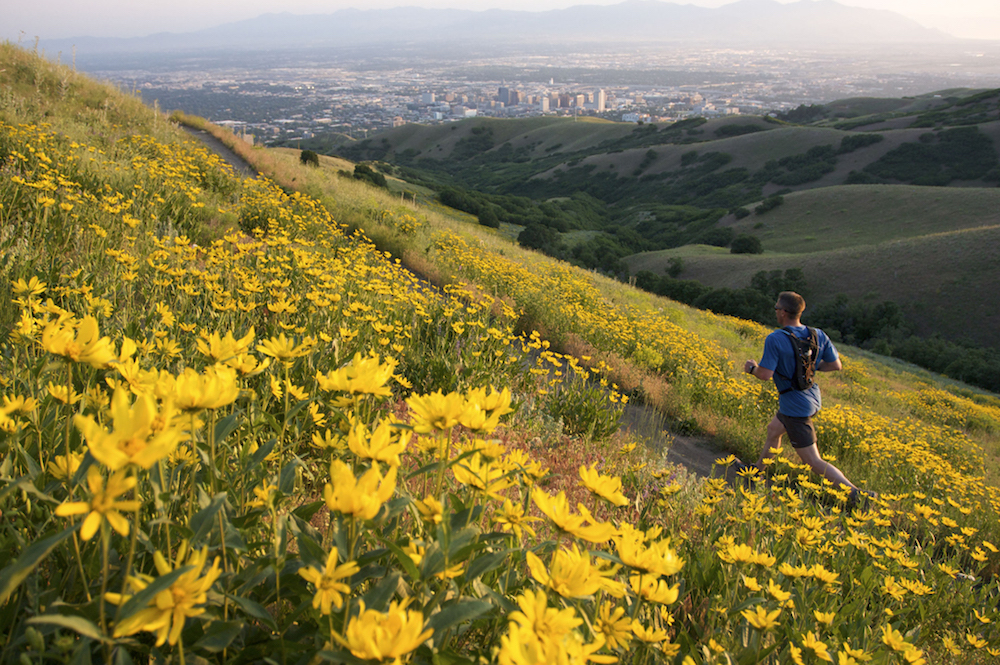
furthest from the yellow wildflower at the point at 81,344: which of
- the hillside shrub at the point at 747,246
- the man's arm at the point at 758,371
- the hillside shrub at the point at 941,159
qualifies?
the hillside shrub at the point at 941,159

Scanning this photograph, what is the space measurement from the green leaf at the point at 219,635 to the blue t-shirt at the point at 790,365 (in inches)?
208

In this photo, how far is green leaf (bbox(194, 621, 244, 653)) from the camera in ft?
3.44

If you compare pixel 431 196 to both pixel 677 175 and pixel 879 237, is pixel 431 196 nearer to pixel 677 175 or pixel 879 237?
pixel 879 237

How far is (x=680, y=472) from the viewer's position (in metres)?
4.21

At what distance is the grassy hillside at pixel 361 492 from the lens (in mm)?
1035

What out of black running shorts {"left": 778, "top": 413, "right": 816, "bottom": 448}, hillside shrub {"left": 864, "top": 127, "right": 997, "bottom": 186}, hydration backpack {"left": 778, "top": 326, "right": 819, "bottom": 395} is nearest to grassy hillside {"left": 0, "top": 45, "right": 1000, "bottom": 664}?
black running shorts {"left": 778, "top": 413, "right": 816, "bottom": 448}

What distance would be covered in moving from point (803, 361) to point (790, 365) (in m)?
0.12

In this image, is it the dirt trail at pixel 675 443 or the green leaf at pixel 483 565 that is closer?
the green leaf at pixel 483 565

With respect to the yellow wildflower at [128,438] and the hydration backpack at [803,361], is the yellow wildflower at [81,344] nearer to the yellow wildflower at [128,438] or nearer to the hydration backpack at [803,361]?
the yellow wildflower at [128,438]

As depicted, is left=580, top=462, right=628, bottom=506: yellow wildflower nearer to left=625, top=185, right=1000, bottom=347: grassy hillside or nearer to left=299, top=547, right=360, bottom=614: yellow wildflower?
left=299, top=547, right=360, bottom=614: yellow wildflower

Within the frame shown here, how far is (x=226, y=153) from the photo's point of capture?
50.6 ft

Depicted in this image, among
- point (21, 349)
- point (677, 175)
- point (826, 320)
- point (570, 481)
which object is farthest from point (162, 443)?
point (677, 175)

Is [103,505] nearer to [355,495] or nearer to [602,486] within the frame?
[355,495]

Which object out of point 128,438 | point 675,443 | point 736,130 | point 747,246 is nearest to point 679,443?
point 675,443
